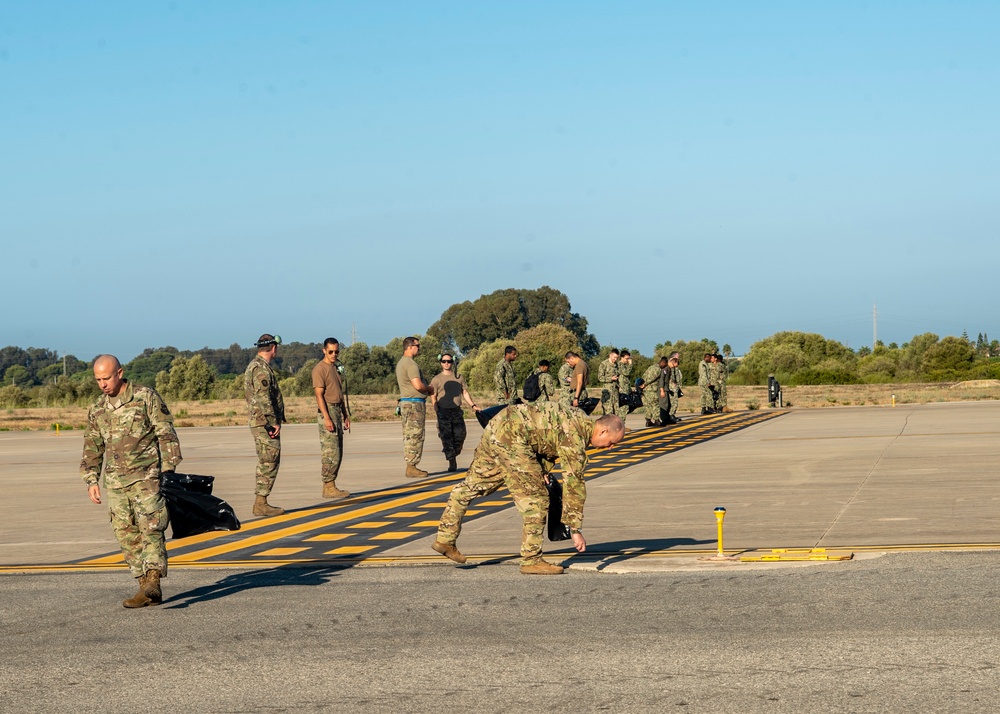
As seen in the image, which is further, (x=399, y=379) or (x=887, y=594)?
(x=399, y=379)

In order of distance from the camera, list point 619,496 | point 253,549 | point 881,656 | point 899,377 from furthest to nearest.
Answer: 1. point 899,377
2. point 619,496
3. point 253,549
4. point 881,656

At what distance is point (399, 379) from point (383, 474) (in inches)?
96.9

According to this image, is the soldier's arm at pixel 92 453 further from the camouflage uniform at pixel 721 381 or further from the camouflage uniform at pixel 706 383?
the camouflage uniform at pixel 721 381

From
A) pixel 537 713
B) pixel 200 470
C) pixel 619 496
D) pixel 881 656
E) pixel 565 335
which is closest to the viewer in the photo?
pixel 537 713

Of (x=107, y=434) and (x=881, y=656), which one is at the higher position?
(x=107, y=434)

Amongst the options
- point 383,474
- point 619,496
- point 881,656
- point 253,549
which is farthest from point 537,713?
point 383,474

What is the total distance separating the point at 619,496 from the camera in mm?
15375

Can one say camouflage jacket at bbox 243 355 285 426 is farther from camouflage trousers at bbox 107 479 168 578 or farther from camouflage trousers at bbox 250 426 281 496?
camouflage trousers at bbox 107 479 168 578

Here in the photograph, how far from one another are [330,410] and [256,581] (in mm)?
6143

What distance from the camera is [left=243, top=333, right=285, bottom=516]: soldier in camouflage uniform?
48.0 ft

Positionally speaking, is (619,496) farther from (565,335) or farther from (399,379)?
(565,335)

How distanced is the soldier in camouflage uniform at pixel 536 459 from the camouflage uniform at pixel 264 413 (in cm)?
535

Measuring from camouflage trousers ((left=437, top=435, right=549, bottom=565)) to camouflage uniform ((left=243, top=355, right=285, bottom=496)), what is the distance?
17.6 ft

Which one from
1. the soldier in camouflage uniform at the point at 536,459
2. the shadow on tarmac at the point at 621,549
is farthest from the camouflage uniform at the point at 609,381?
the soldier in camouflage uniform at the point at 536,459
